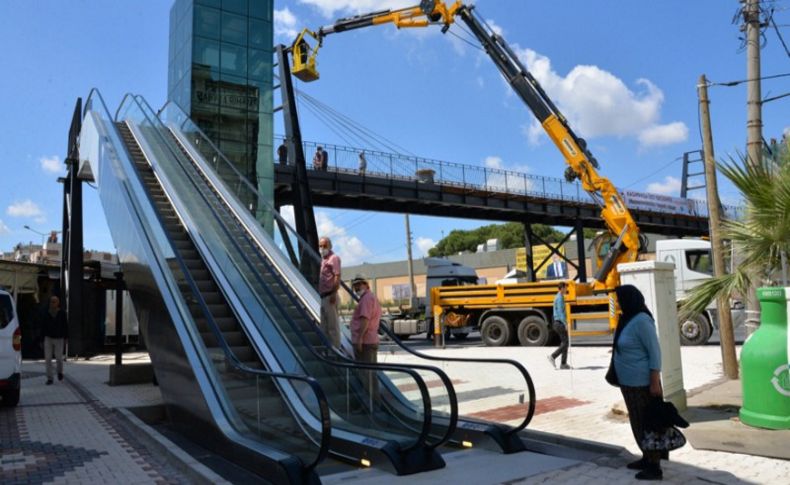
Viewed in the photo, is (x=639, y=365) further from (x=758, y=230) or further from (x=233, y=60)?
(x=233, y=60)

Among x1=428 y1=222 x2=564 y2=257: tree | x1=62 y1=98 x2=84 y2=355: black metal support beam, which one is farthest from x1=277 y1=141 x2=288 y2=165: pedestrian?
x1=428 y1=222 x2=564 y2=257: tree

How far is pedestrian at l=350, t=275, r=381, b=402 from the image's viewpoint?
7.62 m

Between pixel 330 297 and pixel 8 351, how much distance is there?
480cm

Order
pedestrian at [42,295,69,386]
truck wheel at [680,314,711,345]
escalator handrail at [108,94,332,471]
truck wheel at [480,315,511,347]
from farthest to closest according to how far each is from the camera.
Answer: truck wheel at [480,315,511,347], truck wheel at [680,314,711,345], pedestrian at [42,295,69,386], escalator handrail at [108,94,332,471]

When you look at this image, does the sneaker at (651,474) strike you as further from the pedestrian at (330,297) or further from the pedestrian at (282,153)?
the pedestrian at (282,153)

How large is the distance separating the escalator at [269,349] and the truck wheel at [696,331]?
13.7 m

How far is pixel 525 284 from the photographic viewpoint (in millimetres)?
20719

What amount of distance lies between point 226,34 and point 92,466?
59.4 feet

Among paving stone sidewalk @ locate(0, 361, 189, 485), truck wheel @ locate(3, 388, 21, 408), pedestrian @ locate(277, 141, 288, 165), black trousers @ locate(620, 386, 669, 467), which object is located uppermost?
pedestrian @ locate(277, 141, 288, 165)

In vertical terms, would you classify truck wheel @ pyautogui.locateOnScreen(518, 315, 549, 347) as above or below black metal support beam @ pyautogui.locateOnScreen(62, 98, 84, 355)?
below

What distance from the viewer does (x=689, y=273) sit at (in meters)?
18.7

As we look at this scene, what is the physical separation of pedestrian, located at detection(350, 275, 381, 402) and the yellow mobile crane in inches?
482

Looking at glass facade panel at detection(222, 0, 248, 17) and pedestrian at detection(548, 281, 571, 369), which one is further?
glass facade panel at detection(222, 0, 248, 17)

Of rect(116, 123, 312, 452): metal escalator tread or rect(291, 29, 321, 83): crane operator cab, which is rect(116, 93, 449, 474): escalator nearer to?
rect(116, 123, 312, 452): metal escalator tread
